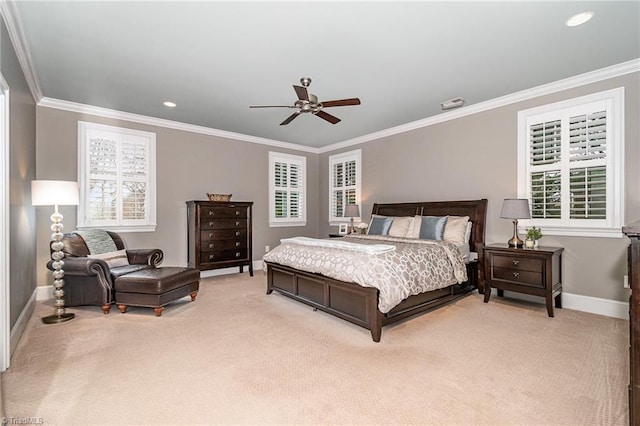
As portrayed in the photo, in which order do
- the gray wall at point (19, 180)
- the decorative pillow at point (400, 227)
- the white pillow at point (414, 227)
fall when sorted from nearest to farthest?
the gray wall at point (19, 180)
the white pillow at point (414, 227)
the decorative pillow at point (400, 227)

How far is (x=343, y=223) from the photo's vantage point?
271 inches

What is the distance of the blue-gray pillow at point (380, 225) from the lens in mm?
5102

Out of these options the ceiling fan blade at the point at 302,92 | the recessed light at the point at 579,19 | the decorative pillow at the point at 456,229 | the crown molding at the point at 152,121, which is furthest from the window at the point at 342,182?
the recessed light at the point at 579,19

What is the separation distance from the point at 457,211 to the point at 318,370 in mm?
3470

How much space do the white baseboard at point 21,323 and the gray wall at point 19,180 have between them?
6 cm

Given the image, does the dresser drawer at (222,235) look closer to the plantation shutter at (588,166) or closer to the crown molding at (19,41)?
the crown molding at (19,41)

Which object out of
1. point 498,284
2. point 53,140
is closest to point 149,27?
point 53,140

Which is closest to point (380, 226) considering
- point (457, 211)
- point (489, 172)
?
point (457, 211)

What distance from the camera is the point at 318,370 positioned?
233 centimetres

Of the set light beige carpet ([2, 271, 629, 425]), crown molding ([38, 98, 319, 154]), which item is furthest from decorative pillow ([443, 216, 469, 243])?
crown molding ([38, 98, 319, 154])

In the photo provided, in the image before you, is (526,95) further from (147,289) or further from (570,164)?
(147,289)

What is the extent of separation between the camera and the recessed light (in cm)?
255

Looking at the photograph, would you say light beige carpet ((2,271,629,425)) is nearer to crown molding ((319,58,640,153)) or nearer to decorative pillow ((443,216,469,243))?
decorative pillow ((443,216,469,243))

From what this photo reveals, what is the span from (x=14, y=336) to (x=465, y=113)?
597cm
